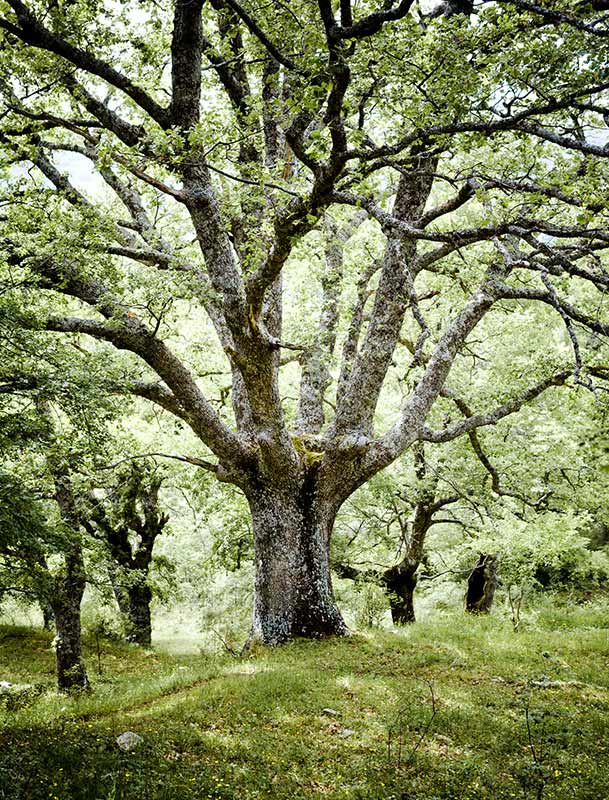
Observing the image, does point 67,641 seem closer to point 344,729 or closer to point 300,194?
point 344,729

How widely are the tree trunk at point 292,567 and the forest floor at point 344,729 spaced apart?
1.71ft

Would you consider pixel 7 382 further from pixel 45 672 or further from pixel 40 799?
pixel 45 672

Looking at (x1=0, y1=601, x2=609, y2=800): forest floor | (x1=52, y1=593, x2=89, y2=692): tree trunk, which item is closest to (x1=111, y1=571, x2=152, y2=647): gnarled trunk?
(x1=52, y1=593, x2=89, y2=692): tree trunk

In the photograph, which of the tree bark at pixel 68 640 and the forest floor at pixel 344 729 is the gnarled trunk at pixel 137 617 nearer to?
the tree bark at pixel 68 640

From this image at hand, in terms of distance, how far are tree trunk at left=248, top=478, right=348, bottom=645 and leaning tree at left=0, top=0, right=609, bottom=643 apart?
0.04 m

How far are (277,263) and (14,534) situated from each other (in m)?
4.45

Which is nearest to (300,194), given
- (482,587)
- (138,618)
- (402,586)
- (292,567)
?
(292,567)

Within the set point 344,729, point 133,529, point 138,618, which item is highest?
point 133,529

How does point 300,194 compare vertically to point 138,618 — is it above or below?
above

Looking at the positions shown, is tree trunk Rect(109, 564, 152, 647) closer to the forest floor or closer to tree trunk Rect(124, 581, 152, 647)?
tree trunk Rect(124, 581, 152, 647)

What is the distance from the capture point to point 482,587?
57.8 ft

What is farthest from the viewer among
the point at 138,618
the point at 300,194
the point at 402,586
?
the point at 138,618

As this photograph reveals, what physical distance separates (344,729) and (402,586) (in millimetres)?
9714

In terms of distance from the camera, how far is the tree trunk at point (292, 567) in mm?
10258
